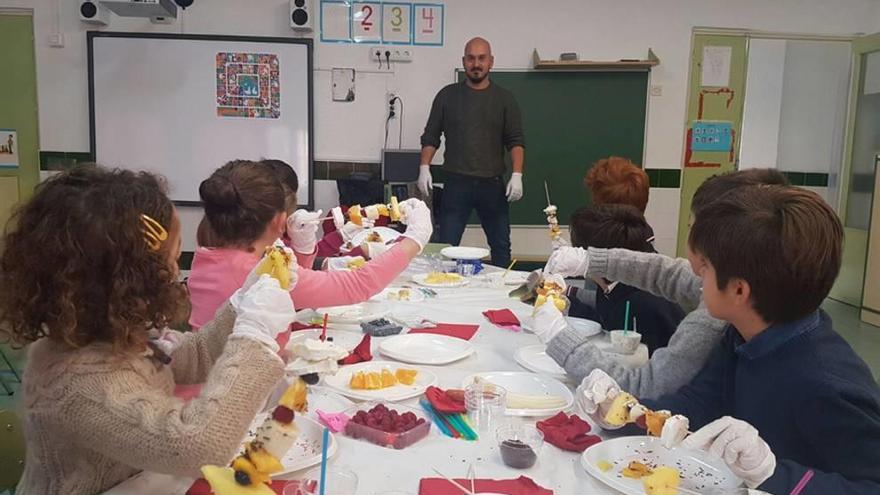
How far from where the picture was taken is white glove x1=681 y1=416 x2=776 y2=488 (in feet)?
3.31

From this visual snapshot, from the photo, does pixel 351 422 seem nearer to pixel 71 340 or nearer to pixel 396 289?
pixel 71 340

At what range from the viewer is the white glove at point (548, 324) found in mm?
1641

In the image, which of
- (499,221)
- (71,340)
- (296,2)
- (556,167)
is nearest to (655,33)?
(556,167)

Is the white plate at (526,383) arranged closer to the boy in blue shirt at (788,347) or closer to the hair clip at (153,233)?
the boy in blue shirt at (788,347)

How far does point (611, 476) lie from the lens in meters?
1.14

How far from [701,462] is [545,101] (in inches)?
175

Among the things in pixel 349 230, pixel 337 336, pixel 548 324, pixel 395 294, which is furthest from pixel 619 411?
pixel 349 230

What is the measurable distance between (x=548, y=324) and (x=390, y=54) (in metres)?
4.04

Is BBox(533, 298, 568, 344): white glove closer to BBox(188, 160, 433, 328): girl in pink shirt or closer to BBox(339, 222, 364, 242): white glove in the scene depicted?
BBox(188, 160, 433, 328): girl in pink shirt

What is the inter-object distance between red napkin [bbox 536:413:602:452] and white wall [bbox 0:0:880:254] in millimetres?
4273

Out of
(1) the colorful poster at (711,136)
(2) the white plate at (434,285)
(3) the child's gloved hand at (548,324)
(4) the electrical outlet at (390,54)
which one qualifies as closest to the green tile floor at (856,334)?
(1) the colorful poster at (711,136)

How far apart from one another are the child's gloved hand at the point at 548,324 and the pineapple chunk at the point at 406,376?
34cm

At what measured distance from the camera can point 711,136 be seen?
5.52m

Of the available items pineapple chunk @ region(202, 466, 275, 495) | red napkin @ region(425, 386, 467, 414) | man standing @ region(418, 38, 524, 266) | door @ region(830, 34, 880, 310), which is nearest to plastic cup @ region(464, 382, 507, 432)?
red napkin @ region(425, 386, 467, 414)
